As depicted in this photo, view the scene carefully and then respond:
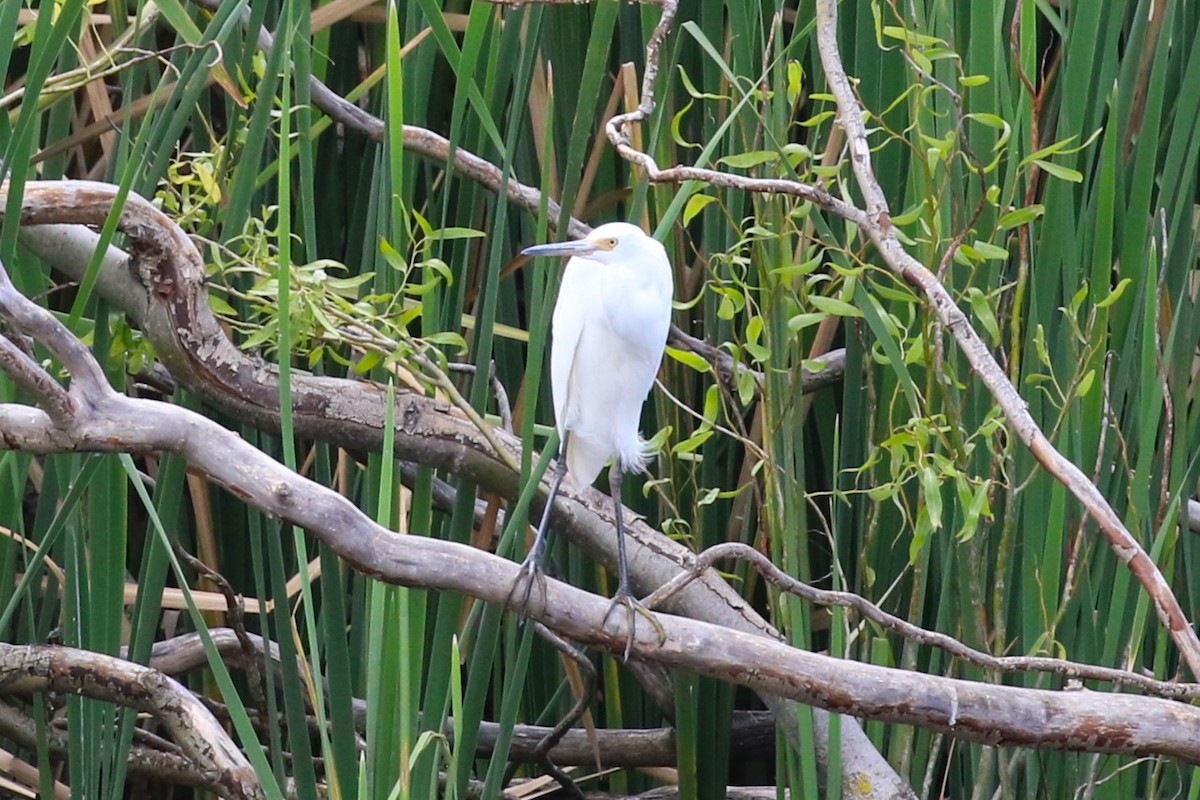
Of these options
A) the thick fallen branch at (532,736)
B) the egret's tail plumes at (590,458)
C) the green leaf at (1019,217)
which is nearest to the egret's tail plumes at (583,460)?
the egret's tail plumes at (590,458)

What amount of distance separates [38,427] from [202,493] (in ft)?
1.77

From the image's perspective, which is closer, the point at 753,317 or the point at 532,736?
the point at 753,317

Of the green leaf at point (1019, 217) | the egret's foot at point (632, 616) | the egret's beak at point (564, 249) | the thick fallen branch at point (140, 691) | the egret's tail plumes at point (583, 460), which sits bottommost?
the thick fallen branch at point (140, 691)

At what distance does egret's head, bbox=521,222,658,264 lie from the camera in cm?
99

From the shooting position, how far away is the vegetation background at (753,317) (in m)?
0.83

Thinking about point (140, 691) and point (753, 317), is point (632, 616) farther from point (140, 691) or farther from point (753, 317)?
point (140, 691)

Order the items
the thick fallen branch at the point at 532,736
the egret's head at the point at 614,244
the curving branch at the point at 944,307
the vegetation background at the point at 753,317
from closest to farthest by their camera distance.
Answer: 1. the curving branch at the point at 944,307
2. the vegetation background at the point at 753,317
3. the egret's head at the point at 614,244
4. the thick fallen branch at the point at 532,736

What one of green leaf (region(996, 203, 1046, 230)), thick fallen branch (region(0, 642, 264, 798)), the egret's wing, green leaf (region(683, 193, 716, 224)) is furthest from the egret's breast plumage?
thick fallen branch (region(0, 642, 264, 798))

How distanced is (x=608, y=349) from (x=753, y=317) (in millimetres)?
213

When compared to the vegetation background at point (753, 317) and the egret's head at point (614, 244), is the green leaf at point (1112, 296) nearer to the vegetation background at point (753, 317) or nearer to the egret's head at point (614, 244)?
the vegetation background at point (753, 317)

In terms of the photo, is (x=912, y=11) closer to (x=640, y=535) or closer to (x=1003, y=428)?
(x=1003, y=428)

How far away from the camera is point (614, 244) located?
3.32 feet

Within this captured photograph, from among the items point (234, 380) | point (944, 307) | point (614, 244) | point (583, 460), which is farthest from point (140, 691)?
point (944, 307)

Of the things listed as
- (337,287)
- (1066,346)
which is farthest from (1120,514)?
(337,287)
